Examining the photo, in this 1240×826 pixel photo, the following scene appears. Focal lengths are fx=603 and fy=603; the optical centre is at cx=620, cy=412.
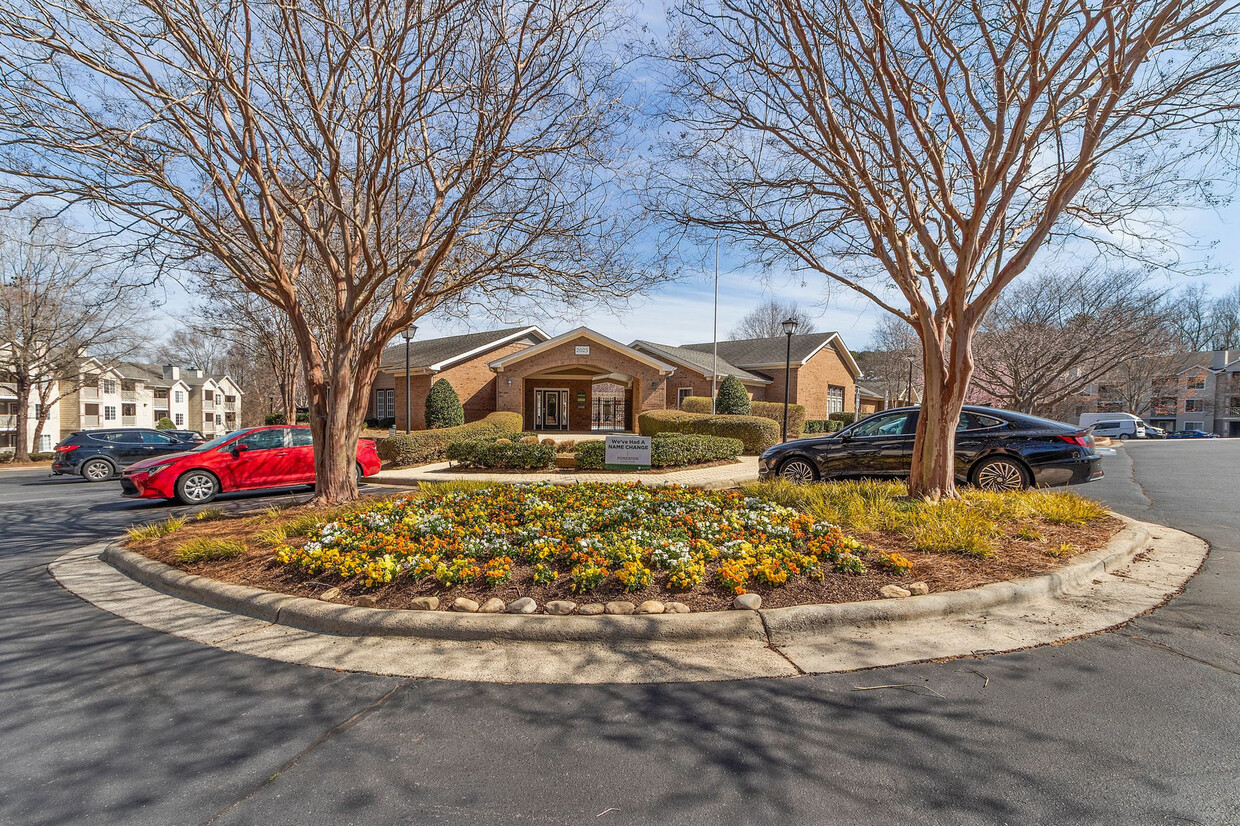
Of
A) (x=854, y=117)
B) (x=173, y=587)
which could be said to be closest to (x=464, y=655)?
(x=173, y=587)

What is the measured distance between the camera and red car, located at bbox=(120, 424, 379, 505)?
10.4m

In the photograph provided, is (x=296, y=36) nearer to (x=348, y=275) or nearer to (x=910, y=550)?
(x=348, y=275)

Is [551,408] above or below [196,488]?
above

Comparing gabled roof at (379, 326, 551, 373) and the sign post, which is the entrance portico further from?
the sign post

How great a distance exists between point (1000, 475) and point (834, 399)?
26085 mm

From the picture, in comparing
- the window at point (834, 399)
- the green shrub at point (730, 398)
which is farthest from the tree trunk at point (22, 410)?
the window at point (834, 399)

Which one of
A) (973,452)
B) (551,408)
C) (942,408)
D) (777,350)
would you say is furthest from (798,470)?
(777,350)

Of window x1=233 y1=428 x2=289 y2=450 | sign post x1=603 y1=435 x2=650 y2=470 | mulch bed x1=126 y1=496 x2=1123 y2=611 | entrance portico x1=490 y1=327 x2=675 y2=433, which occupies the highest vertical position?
entrance portico x1=490 y1=327 x2=675 y2=433

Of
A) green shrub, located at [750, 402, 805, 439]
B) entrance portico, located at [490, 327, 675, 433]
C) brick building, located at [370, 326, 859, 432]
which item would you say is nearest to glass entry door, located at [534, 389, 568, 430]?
brick building, located at [370, 326, 859, 432]

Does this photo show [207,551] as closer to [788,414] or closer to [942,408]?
[942,408]

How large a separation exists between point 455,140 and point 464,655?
663 centimetres

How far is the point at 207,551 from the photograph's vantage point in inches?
224

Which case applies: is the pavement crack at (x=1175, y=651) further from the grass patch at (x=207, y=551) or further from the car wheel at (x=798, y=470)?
the grass patch at (x=207, y=551)

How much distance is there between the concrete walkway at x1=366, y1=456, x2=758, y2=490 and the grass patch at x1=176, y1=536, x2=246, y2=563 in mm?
6586
